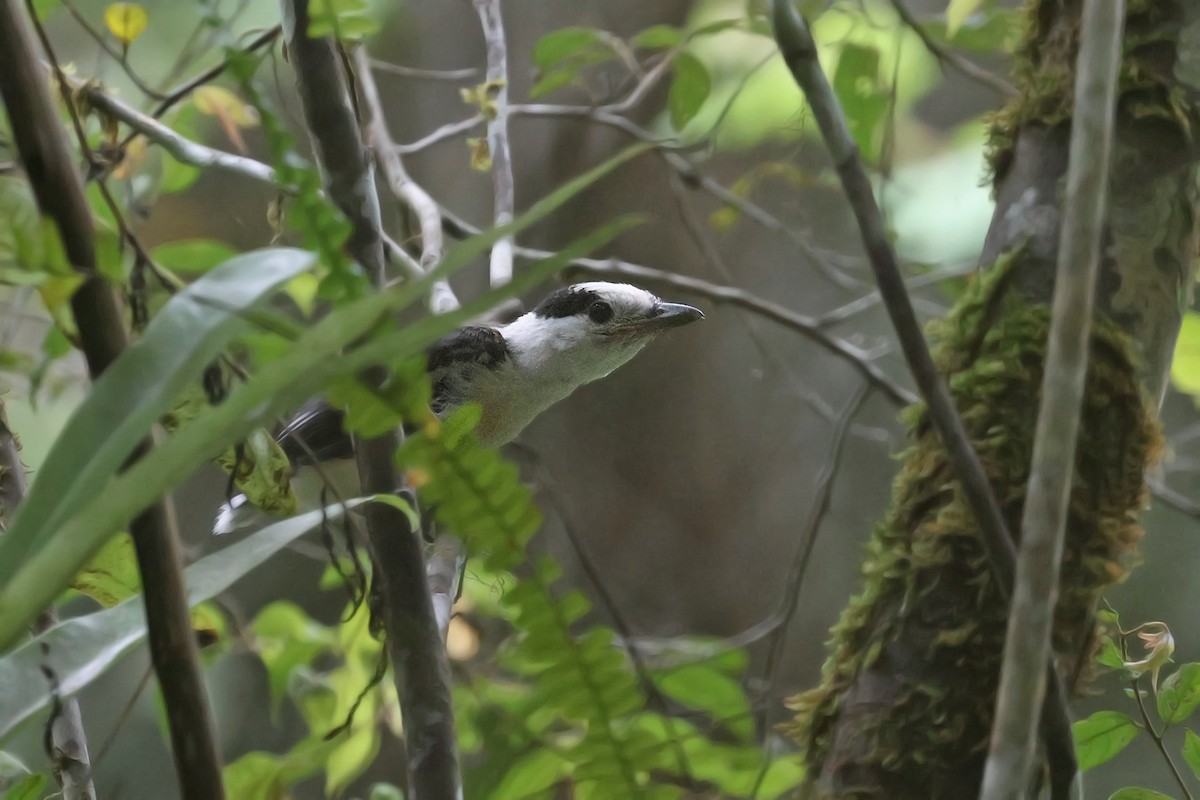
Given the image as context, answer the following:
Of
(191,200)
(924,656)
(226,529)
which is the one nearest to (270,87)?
(191,200)

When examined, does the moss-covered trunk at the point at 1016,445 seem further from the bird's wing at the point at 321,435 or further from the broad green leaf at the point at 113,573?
the bird's wing at the point at 321,435

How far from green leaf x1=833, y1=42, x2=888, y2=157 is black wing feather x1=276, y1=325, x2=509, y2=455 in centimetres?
72

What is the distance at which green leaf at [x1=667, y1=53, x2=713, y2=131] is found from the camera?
168 centimetres

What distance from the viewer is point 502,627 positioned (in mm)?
3400

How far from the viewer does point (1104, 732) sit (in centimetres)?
113

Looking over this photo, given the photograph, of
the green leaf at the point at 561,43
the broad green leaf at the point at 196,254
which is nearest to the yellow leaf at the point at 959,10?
the green leaf at the point at 561,43

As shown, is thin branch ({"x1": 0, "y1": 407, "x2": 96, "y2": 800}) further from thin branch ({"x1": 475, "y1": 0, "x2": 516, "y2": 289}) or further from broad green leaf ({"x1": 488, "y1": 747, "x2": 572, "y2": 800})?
thin branch ({"x1": 475, "y1": 0, "x2": 516, "y2": 289})

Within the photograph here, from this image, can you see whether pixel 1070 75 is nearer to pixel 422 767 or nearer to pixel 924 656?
pixel 924 656

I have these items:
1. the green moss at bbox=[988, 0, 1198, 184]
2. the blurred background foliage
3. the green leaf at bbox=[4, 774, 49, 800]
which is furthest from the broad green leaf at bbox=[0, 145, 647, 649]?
the blurred background foliage

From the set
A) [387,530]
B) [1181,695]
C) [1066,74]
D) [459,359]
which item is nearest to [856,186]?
[387,530]

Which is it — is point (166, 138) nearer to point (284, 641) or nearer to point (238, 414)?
point (284, 641)

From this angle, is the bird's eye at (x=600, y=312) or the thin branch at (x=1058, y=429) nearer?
the thin branch at (x=1058, y=429)

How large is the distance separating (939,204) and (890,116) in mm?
1387

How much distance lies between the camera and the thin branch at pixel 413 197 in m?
1.58
